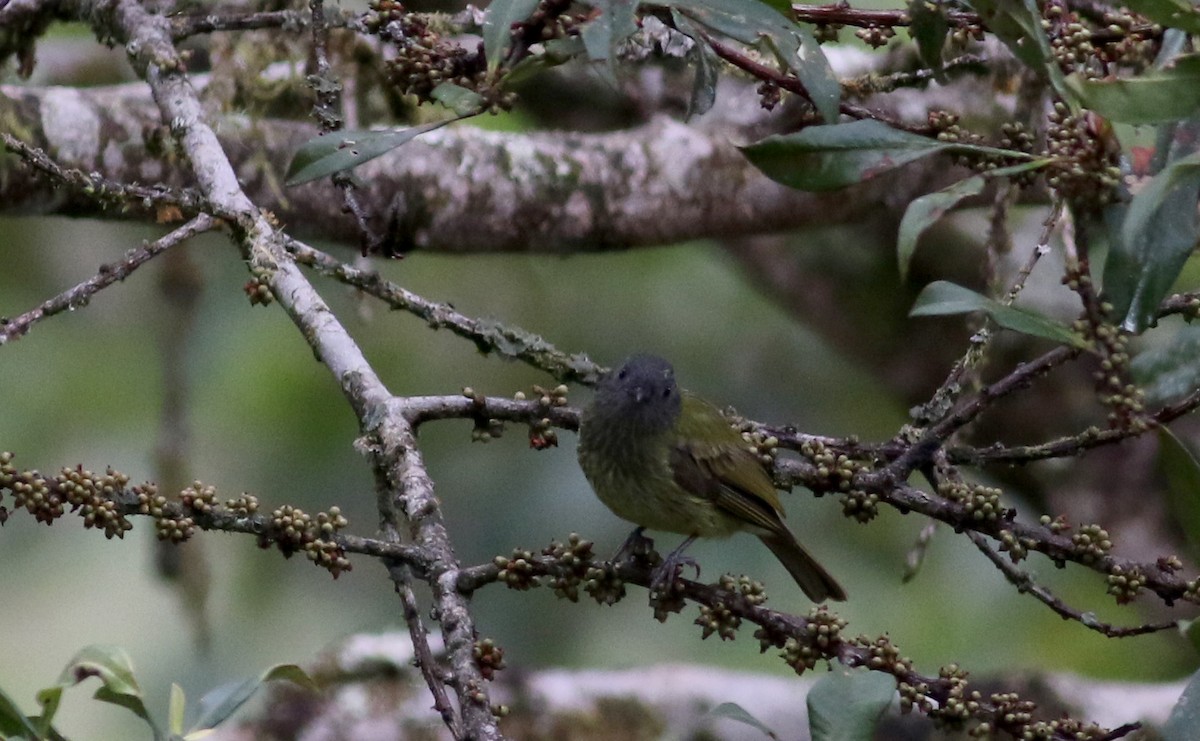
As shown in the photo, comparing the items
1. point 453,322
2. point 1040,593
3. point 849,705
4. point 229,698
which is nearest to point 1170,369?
point 1040,593

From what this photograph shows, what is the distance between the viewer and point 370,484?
17.8 ft

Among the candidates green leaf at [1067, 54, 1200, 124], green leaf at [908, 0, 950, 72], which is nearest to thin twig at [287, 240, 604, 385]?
green leaf at [908, 0, 950, 72]

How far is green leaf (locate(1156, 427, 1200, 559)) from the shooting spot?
189cm

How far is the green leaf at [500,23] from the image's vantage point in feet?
6.46

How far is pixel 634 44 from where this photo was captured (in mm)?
2852

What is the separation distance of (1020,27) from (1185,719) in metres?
0.88

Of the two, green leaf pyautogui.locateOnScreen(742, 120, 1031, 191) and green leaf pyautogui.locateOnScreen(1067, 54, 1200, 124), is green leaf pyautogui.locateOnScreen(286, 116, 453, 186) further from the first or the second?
green leaf pyautogui.locateOnScreen(1067, 54, 1200, 124)

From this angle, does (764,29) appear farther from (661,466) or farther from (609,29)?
(661,466)

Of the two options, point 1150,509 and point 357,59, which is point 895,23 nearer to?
point 357,59

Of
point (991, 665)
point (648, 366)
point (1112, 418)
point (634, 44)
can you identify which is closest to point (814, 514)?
point (991, 665)

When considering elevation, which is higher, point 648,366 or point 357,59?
point 357,59

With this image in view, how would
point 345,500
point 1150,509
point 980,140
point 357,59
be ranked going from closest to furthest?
point 980,140
point 357,59
point 1150,509
point 345,500

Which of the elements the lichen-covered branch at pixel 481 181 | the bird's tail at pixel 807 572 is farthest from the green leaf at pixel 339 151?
the bird's tail at pixel 807 572

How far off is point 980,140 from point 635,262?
410 centimetres
